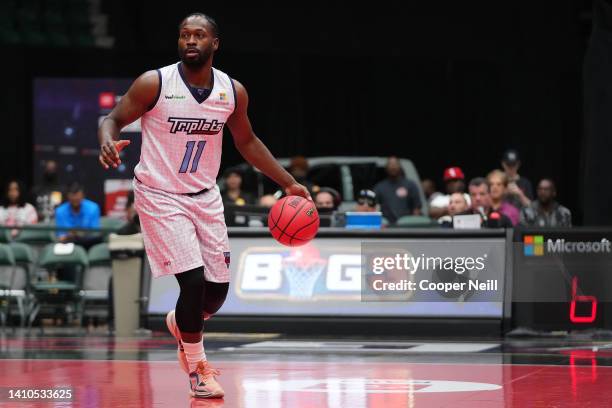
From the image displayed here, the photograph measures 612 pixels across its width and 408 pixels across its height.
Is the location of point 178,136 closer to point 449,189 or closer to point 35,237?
point 449,189

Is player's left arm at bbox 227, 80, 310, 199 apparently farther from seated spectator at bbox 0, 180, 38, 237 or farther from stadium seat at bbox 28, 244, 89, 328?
seated spectator at bbox 0, 180, 38, 237

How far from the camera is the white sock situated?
8.29 meters

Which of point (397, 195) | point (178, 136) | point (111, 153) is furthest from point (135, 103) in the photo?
point (397, 195)

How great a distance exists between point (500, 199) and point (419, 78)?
34.0 feet

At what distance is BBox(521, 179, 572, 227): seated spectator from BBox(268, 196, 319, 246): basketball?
711 cm

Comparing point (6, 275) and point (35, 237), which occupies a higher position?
point (35, 237)

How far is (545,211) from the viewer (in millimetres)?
15922

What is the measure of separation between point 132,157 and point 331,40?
5.12 m

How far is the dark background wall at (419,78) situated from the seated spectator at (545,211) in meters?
9.86

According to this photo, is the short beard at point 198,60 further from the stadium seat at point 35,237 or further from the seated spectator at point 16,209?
the seated spectator at point 16,209

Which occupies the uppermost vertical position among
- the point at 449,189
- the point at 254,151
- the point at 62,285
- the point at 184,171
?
the point at 254,151

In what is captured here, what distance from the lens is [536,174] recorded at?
26094mm

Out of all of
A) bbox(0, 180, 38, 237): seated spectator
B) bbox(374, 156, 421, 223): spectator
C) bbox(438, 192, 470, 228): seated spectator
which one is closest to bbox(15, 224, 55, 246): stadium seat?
bbox(0, 180, 38, 237): seated spectator

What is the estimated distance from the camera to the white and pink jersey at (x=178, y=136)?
27.0 ft
